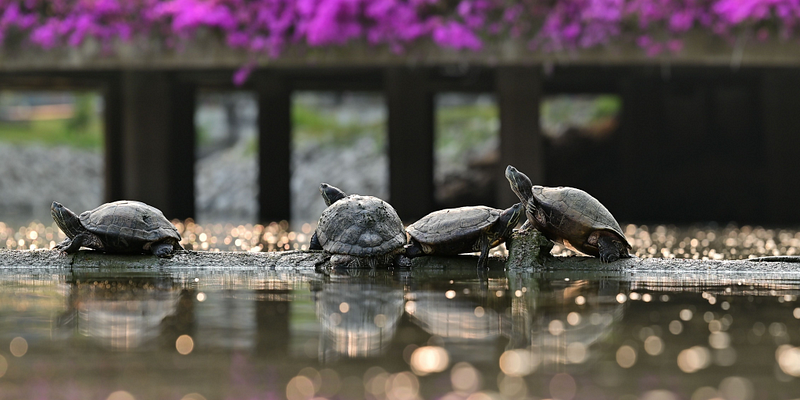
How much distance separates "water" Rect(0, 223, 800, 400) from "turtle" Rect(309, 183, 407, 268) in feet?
2.28

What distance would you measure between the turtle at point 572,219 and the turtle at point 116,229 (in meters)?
2.89

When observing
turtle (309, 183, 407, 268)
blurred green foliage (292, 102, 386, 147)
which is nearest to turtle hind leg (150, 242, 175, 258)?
turtle (309, 183, 407, 268)

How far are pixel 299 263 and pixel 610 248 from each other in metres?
2.51

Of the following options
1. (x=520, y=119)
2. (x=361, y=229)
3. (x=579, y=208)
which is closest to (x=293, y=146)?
(x=520, y=119)

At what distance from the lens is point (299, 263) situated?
745cm

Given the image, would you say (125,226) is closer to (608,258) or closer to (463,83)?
(608,258)

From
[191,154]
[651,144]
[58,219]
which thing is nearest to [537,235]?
[58,219]

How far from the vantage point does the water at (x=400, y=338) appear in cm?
303

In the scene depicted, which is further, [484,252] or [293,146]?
[293,146]

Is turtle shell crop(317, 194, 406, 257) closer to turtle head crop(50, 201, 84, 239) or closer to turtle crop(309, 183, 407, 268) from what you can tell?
turtle crop(309, 183, 407, 268)

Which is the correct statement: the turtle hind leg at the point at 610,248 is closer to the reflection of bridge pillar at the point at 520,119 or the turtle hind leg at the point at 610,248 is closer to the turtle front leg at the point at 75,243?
the turtle front leg at the point at 75,243

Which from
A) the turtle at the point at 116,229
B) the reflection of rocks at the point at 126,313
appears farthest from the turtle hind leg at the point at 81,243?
the reflection of rocks at the point at 126,313

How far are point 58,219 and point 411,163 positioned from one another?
11.2 meters

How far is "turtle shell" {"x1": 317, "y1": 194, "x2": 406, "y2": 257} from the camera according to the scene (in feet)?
23.3
